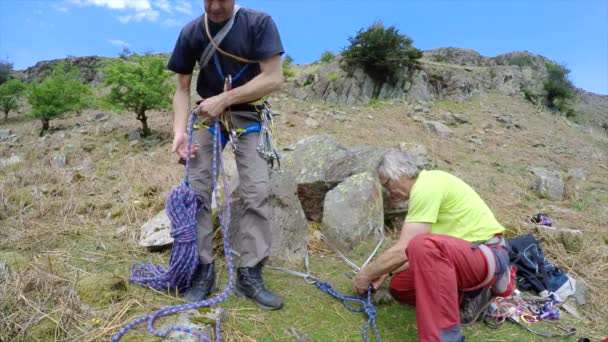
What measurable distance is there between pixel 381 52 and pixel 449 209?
1560 centimetres

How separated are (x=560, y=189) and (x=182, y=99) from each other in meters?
7.30

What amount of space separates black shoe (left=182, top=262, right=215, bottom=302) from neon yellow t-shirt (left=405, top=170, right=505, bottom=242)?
56.4 inches

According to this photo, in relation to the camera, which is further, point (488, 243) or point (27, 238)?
point (27, 238)

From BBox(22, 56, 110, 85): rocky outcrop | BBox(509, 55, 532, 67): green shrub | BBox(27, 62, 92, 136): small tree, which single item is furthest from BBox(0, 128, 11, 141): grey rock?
BBox(509, 55, 532, 67): green shrub

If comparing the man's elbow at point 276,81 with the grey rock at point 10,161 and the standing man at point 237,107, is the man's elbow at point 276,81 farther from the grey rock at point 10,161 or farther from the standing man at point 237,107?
the grey rock at point 10,161

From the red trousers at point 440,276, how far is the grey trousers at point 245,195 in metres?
1.01

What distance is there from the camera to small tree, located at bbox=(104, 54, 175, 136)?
9.90 m

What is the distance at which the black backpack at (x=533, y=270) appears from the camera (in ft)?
12.1

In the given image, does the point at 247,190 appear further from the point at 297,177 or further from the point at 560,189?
the point at 560,189

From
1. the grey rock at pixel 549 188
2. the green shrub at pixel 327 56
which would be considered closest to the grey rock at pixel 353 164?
the grey rock at pixel 549 188

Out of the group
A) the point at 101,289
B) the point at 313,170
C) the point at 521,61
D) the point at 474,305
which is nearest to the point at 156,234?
the point at 101,289

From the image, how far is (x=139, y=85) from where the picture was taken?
985 cm

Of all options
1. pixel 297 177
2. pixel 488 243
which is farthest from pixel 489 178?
pixel 488 243

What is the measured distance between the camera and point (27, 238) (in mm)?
3879
